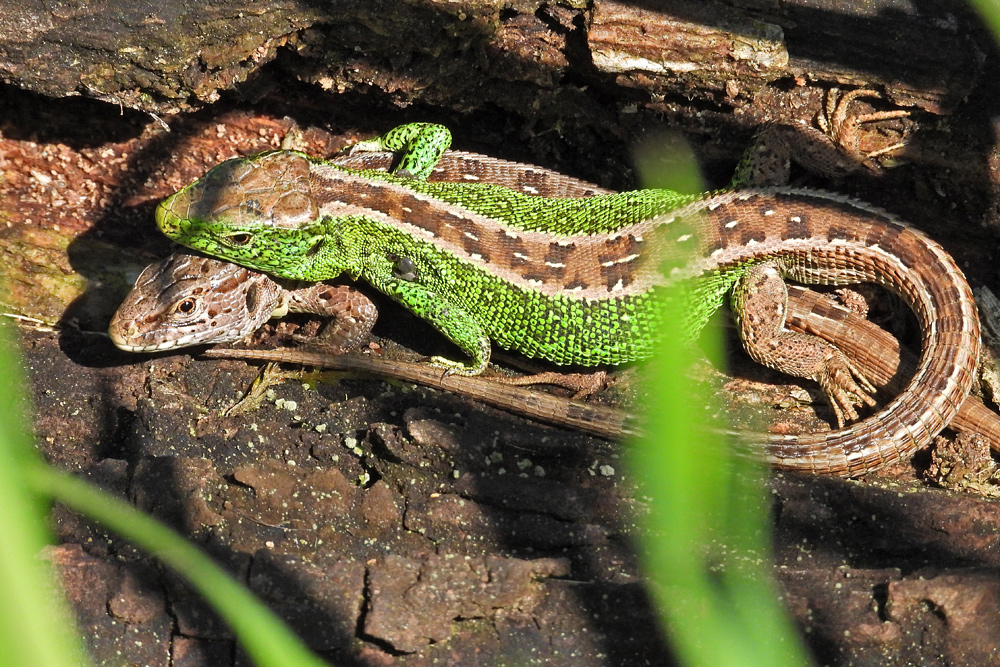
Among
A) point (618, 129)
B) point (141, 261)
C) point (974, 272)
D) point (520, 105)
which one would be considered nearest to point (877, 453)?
point (974, 272)

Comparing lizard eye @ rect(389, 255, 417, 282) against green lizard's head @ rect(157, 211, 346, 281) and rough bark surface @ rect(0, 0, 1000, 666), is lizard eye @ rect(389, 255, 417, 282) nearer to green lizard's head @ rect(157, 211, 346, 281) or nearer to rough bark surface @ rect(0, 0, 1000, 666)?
green lizard's head @ rect(157, 211, 346, 281)

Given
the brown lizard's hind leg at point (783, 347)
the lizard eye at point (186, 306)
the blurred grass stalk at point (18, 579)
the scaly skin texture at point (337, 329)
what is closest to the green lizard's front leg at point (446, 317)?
the scaly skin texture at point (337, 329)

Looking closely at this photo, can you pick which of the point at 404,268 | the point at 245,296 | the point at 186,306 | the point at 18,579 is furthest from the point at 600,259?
the point at 18,579

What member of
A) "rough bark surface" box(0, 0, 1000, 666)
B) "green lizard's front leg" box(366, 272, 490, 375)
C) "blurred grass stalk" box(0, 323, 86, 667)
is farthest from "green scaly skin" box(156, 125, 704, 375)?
"blurred grass stalk" box(0, 323, 86, 667)

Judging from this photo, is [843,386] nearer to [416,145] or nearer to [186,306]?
[416,145]

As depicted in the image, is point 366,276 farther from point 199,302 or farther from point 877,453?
point 877,453

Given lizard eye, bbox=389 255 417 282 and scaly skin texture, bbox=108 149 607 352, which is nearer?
scaly skin texture, bbox=108 149 607 352

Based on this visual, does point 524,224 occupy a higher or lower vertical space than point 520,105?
lower
